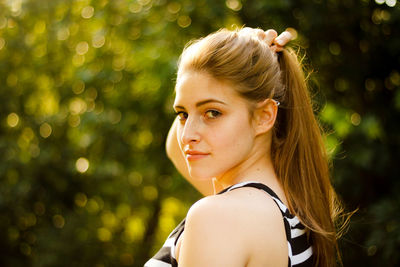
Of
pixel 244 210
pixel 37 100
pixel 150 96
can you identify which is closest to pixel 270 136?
pixel 244 210

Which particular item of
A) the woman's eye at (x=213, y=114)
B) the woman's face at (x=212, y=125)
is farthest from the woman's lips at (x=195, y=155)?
the woman's eye at (x=213, y=114)

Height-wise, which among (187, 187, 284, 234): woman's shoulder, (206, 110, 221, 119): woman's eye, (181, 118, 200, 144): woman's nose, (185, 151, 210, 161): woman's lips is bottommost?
(187, 187, 284, 234): woman's shoulder

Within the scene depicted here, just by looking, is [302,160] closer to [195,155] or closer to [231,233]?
[195,155]

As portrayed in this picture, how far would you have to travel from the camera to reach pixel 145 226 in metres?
6.07

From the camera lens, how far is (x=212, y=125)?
1749 millimetres

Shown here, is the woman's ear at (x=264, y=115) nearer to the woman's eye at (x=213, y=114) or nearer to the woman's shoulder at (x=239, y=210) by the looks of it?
the woman's eye at (x=213, y=114)

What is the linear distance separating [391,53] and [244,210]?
2338 millimetres

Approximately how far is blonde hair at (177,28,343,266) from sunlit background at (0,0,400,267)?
104 centimetres

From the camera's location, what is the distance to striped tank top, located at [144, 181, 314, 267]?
1696 mm

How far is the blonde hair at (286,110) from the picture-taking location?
178 cm

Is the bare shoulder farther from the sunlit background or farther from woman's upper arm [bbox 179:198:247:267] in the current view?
the sunlit background

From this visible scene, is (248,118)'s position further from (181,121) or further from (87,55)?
(87,55)

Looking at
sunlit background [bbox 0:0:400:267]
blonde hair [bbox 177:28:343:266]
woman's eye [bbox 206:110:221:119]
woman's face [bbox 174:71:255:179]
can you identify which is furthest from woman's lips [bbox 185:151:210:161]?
sunlit background [bbox 0:0:400:267]

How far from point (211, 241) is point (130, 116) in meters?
3.36
